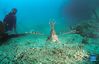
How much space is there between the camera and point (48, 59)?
659 cm

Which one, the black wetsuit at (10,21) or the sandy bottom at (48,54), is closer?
the sandy bottom at (48,54)

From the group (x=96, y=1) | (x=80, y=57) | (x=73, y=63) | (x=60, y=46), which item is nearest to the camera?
(x=73, y=63)

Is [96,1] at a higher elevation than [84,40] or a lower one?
higher

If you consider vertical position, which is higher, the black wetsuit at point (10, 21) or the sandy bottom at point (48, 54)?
the black wetsuit at point (10, 21)

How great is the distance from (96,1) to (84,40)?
13.9 m

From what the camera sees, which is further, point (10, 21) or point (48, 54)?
point (10, 21)

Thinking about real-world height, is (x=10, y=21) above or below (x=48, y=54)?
above

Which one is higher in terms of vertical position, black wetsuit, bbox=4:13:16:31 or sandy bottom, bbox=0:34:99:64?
black wetsuit, bbox=4:13:16:31

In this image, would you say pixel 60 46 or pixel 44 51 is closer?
pixel 44 51

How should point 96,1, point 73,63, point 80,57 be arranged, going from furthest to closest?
point 96,1
point 80,57
point 73,63

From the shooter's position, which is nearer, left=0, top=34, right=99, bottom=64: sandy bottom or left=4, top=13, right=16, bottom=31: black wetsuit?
left=0, top=34, right=99, bottom=64: sandy bottom

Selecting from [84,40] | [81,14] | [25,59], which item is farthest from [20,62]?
[81,14]

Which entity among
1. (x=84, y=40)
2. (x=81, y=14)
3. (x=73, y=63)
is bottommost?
(x=73, y=63)

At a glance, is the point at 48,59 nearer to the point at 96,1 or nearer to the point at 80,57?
the point at 80,57
